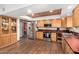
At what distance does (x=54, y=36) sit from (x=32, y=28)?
2.61 m

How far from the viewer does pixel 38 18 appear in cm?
1002

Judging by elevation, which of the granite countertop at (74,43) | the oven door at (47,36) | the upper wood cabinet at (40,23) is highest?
the upper wood cabinet at (40,23)

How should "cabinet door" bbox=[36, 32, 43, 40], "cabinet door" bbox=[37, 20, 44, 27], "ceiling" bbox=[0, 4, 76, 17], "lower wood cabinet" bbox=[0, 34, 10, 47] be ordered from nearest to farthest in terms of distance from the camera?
"ceiling" bbox=[0, 4, 76, 17]
"lower wood cabinet" bbox=[0, 34, 10, 47]
"cabinet door" bbox=[36, 32, 43, 40]
"cabinet door" bbox=[37, 20, 44, 27]

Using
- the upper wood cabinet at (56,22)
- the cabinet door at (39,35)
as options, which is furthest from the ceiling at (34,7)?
the cabinet door at (39,35)

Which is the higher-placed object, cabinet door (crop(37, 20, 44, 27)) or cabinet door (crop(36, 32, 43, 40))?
cabinet door (crop(37, 20, 44, 27))

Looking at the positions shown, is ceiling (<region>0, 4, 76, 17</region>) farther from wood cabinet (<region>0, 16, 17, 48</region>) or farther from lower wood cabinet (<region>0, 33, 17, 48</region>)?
lower wood cabinet (<region>0, 33, 17, 48</region>)

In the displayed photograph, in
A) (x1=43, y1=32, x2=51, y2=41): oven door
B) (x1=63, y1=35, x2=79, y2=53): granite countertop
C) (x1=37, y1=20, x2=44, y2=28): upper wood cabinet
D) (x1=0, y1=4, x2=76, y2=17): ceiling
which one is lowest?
(x1=43, y1=32, x2=51, y2=41): oven door

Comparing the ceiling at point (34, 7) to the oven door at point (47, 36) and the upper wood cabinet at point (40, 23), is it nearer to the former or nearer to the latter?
the oven door at point (47, 36)

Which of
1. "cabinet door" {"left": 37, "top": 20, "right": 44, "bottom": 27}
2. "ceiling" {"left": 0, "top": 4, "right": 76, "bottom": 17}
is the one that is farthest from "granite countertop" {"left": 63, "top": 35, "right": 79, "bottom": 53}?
"cabinet door" {"left": 37, "top": 20, "right": 44, "bottom": 27}

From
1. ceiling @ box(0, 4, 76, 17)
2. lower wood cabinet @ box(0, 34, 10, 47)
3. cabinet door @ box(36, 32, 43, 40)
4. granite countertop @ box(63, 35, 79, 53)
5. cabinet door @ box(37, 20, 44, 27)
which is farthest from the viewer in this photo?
cabinet door @ box(37, 20, 44, 27)

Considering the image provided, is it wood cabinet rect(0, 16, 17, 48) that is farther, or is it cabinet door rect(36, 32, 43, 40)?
cabinet door rect(36, 32, 43, 40)

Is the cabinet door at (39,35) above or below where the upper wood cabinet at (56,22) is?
below

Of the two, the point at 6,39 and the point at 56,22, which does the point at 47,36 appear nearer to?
the point at 56,22
